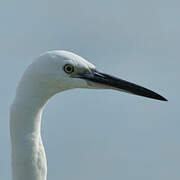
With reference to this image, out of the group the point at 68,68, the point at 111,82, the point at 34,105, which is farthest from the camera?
the point at 111,82

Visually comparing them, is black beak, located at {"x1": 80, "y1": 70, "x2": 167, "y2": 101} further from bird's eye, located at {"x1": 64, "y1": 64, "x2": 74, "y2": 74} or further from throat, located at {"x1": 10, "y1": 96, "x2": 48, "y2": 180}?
throat, located at {"x1": 10, "y1": 96, "x2": 48, "y2": 180}

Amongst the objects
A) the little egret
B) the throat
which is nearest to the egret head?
the little egret

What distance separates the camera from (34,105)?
666 cm

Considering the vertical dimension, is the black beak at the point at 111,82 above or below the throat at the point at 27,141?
above

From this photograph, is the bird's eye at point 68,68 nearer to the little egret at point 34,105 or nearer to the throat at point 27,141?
the little egret at point 34,105

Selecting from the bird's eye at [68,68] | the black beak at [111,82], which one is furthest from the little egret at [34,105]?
the black beak at [111,82]

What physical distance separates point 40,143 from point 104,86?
1368 millimetres

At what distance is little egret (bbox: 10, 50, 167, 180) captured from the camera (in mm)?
6578

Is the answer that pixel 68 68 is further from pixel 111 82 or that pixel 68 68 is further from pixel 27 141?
pixel 27 141

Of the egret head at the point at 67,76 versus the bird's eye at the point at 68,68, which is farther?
the bird's eye at the point at 68,68

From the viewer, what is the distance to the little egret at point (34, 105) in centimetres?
658

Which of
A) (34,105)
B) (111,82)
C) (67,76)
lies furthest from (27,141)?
(111,82)

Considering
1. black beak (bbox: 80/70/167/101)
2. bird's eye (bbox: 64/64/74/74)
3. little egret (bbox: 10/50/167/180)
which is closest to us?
little egret (bbox: 10/50/167/180)

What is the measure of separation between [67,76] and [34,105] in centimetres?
66
